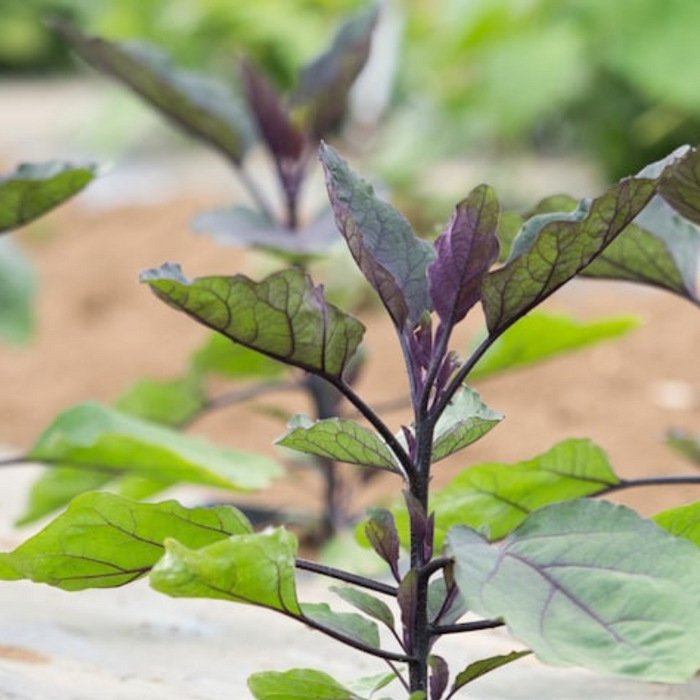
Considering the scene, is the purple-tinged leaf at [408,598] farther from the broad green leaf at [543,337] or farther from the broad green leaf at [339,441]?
the broad green leaf at [543,337]

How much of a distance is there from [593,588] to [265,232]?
100cm

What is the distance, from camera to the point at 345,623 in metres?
1.15

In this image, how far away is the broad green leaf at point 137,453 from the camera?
1638 millimetres

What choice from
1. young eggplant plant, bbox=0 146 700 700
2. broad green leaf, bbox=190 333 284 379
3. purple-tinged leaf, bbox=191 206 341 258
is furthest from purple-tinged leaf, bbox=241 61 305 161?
young eggplant plant, bbox=0 146 700 700

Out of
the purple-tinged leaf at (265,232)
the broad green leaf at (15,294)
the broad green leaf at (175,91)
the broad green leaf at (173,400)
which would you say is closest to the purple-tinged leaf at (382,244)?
the purple-tinged leaf at (265,232)

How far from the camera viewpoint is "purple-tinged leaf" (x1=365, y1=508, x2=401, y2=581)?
113 centimetres

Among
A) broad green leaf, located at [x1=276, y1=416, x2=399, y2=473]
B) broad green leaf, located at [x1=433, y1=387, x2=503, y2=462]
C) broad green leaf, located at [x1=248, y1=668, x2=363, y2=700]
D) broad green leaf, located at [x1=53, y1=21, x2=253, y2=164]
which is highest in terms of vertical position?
broad green leaf, located at [x1=53, y1=21, x2=253, y2=164]

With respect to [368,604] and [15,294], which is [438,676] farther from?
[15,294]

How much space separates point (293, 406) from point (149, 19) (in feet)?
10.6

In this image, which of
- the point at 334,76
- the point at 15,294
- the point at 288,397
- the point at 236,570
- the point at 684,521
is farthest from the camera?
the point at 288,397

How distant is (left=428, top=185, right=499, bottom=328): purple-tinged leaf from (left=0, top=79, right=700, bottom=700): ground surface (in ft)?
1.35

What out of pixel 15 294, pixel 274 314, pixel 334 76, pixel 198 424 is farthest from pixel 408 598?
pixel 198 424

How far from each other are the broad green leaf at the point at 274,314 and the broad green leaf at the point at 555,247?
0.11m

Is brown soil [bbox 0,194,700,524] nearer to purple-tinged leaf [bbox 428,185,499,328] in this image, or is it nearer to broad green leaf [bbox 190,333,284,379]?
broad green leaf [bbox 190,333,284,379]
